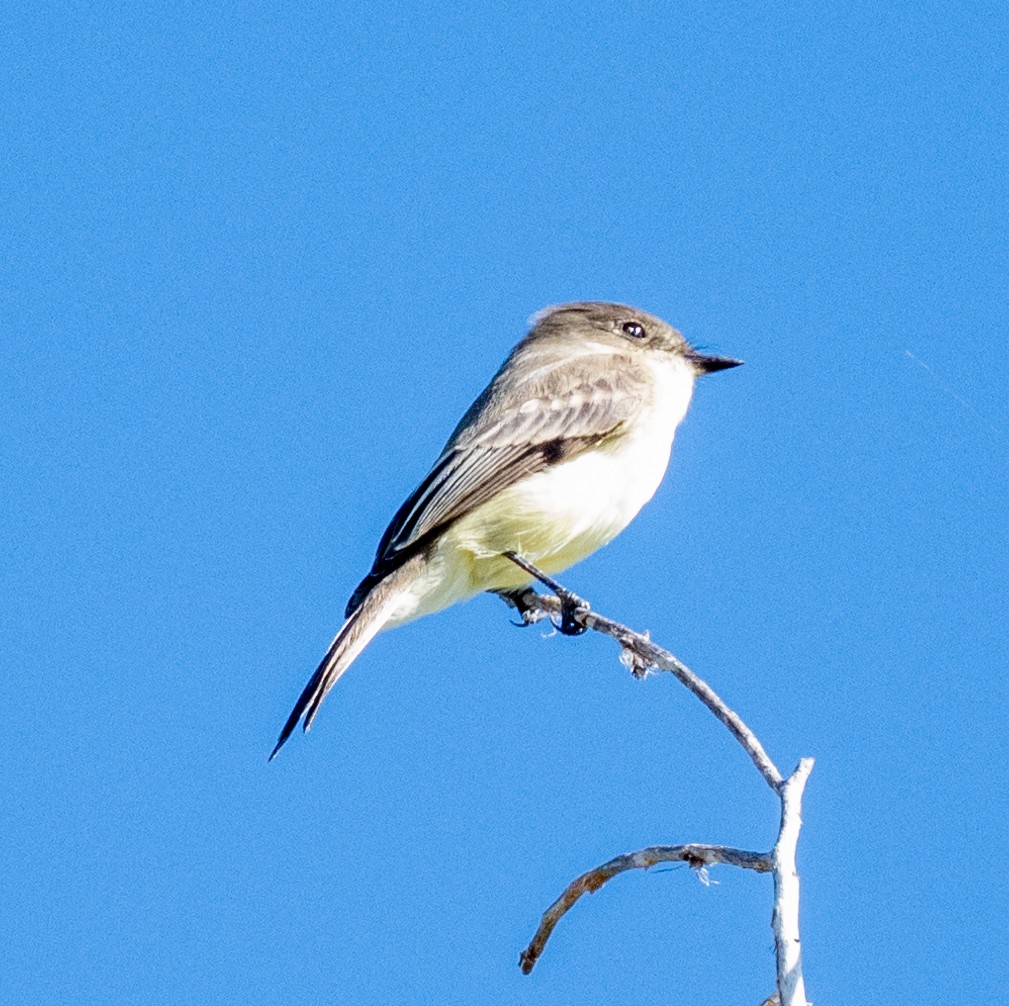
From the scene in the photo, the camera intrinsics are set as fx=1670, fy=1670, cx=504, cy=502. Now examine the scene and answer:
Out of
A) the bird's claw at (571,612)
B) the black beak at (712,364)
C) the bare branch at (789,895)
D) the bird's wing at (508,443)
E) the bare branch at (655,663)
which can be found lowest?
the bare branch at (789,895)

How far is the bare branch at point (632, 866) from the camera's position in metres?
A: 3.41

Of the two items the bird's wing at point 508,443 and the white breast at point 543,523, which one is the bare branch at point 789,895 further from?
the bird's wing at point 508,443

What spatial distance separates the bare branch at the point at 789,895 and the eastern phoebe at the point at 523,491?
10.3 feet

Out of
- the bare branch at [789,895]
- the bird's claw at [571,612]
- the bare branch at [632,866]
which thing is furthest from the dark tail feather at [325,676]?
the bare branch at [789,895]

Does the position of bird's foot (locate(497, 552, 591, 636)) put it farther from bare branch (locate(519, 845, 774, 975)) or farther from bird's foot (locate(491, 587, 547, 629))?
bare branch (locate(519, 845, 774, 975))

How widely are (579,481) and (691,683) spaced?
9.30ft

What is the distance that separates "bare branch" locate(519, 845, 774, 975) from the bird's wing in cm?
310

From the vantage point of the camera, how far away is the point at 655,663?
4684 millimetres

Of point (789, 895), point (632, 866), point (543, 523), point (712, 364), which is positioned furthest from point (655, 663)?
point (712, 364)

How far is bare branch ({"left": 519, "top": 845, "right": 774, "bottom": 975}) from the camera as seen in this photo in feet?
11.2

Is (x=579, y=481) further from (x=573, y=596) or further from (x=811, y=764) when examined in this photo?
(x=811, y=764)

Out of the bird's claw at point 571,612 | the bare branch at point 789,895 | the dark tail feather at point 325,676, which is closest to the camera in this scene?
the bare branch at point 789,895

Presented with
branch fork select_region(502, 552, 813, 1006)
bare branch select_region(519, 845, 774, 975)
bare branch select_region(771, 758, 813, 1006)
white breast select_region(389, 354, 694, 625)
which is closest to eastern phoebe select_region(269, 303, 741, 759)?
white breast select_region(389, 354, 694, 625)

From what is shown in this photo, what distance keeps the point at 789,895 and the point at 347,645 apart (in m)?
3.40
